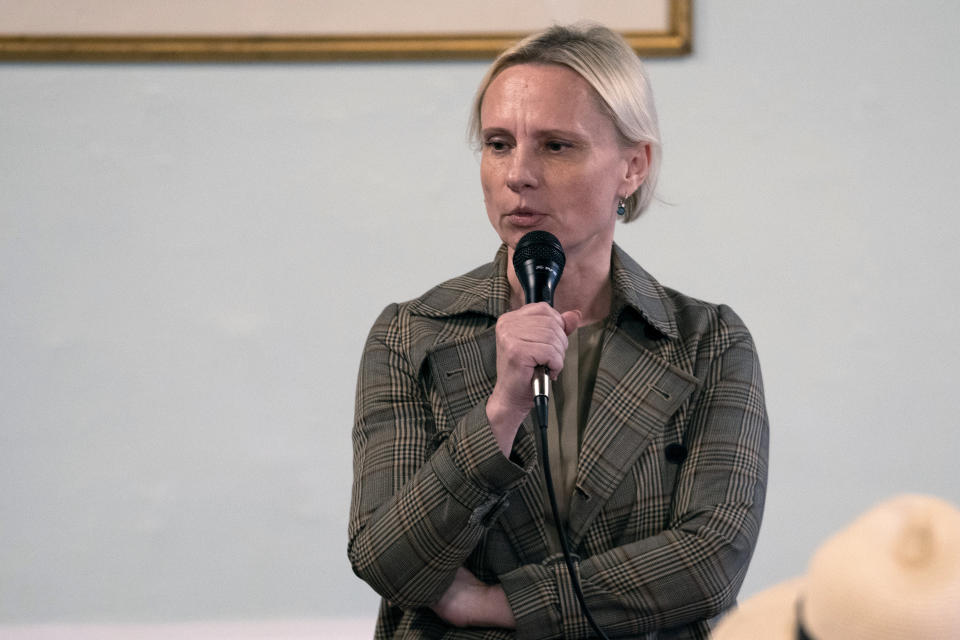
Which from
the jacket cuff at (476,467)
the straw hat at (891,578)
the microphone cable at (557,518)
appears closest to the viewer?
the straw hat at (891,578)

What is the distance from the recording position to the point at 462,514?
1.52 m

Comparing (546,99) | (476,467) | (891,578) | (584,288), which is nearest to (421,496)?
(476,467)

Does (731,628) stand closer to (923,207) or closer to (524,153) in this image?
(524,153)

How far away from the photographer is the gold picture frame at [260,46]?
2605 mm

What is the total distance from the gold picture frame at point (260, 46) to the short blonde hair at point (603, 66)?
0.81 m

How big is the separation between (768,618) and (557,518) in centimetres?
79

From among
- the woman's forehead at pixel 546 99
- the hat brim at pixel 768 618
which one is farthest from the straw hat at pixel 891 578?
the woman's forehead at pixel 546 99

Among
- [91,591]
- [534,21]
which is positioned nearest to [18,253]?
[91,591]

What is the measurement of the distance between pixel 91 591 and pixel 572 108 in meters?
1.64

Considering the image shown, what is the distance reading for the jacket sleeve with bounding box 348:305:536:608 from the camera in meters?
1.52

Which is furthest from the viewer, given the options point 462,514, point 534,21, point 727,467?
point 534,21

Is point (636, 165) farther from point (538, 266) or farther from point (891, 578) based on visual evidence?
point (891, 578)

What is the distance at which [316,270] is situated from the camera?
8.72 ft

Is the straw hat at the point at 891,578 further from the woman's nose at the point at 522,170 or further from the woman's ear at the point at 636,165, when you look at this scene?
the woman's ear at the point at 636,165
